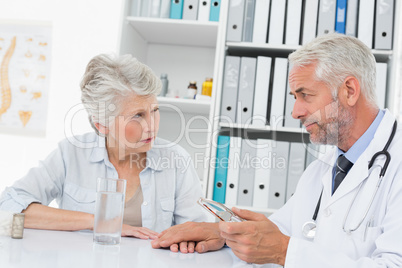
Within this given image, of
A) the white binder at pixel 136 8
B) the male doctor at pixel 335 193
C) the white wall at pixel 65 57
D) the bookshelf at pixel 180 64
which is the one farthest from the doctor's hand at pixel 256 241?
the white wall at pixel 65 57

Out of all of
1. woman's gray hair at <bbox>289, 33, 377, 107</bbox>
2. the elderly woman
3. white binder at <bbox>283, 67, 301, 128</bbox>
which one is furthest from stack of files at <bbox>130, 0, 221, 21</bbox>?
woman's gray hair at <bbox>289, 33, 377, 107</bbox>

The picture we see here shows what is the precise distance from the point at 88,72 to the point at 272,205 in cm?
101

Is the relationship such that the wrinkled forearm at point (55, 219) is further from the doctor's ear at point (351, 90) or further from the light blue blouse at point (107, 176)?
the doctor's ear at point (351, 90)

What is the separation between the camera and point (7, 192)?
1.37 metres

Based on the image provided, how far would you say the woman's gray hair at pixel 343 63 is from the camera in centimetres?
133

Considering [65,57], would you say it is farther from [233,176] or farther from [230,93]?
[233,176]

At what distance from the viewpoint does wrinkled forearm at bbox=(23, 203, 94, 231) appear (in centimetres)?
129

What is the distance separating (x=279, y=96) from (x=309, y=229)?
2.98ft

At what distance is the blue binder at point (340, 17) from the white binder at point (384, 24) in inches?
5.7

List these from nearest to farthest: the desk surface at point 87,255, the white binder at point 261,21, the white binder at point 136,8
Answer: the desk surface at point 87,255, the white binder at point 261,21, the white binder at point 136,8

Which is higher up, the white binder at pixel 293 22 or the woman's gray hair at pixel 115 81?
the white binder at pixel 293 22

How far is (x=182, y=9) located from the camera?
6.96 ft

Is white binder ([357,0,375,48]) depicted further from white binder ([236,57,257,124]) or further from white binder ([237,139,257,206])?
white binder ([237,139,257,206])

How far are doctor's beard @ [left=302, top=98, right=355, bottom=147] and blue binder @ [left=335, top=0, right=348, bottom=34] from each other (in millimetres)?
818
